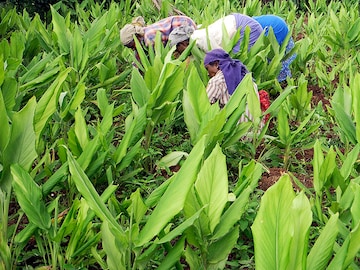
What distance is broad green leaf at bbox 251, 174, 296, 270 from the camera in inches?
45.2

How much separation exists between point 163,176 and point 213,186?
34.8 inches

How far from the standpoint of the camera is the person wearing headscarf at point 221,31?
3.20 meters

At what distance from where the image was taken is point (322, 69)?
372 cm

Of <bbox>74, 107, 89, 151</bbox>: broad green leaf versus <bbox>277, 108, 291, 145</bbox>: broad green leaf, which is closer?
<bbox>74, 107, 89, 151</bbox>: broad green leaf

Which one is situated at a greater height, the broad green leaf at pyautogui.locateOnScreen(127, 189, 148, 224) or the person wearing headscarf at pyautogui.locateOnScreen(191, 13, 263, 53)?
the broad green leaf at pyautogui.locateOnScreen(127, 189, 148, 224)

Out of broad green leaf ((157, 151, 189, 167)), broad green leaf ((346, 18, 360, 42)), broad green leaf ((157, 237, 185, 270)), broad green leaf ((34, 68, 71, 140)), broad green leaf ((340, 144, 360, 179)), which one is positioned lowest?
broad green leaf ((346, 18, 360, 42))

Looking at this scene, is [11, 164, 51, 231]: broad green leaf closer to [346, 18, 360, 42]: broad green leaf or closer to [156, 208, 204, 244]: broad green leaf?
[156, 208, 204, 244]: broad green leaf

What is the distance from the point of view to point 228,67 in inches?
109

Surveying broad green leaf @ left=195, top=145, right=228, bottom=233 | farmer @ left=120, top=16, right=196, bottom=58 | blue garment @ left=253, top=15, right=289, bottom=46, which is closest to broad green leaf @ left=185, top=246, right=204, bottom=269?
broad green leaf @ left=195, top=145, right=228, bottom=233

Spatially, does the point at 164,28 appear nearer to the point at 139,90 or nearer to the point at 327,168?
the point at 139,90

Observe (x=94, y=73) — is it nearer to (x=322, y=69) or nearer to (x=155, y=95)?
(x=155, y=95)

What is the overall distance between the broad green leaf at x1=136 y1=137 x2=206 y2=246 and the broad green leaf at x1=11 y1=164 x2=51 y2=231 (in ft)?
1.10

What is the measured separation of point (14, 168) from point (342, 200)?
988 millimetres

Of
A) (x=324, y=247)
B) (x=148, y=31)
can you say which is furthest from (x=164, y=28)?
(x=324, y=247)
